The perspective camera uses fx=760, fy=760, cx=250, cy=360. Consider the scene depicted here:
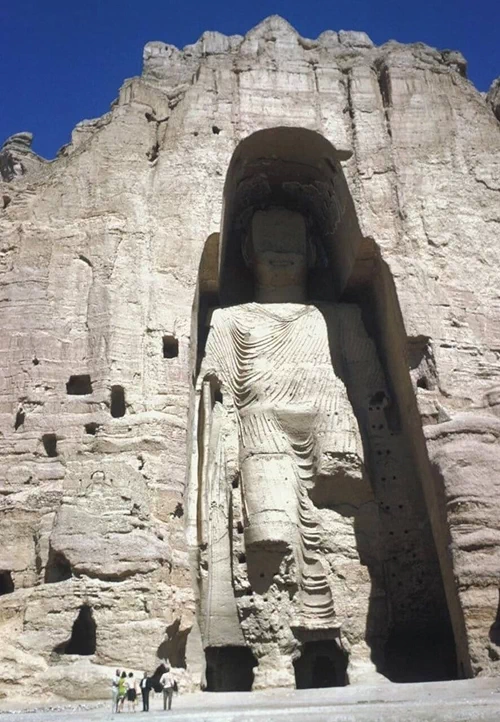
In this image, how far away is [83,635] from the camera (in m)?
7.46

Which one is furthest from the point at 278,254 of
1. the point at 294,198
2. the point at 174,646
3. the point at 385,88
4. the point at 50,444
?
the point at 174,646

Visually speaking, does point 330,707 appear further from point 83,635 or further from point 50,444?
point 50,444

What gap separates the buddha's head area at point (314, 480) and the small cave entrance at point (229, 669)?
2cm

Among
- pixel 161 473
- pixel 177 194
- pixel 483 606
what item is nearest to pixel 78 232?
pixel 177 194

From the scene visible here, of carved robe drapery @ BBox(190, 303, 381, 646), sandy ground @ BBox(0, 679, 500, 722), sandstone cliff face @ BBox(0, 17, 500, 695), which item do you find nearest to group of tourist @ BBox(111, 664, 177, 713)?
sandy ground @ BBox(0, 679, 500, 722)

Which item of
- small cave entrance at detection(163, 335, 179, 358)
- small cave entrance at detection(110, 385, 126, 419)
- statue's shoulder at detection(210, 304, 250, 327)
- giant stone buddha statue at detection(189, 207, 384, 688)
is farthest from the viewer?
statue's shoulder at detection(210, 304, 250, 327)

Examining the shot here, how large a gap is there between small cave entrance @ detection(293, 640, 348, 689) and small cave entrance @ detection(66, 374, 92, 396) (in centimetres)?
397

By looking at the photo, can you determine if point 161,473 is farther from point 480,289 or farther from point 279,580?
point 480,289

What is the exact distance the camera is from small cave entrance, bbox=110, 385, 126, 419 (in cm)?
877

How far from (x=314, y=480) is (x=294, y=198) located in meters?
5.16

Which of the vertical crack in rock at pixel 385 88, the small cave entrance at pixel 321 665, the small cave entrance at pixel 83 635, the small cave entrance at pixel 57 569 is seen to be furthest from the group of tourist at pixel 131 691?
the vertical crack in rock at pixel 385 88

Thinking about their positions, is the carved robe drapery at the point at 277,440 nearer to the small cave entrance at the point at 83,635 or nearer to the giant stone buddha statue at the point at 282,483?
the giant stone buddha statue at the point at 282,483

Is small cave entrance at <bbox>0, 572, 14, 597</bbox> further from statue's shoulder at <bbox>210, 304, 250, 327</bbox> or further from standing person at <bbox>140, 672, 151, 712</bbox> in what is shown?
statue's shoulder at <bbox>210, 304, 250, 327</bbox>

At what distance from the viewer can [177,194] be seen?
1016 cm
